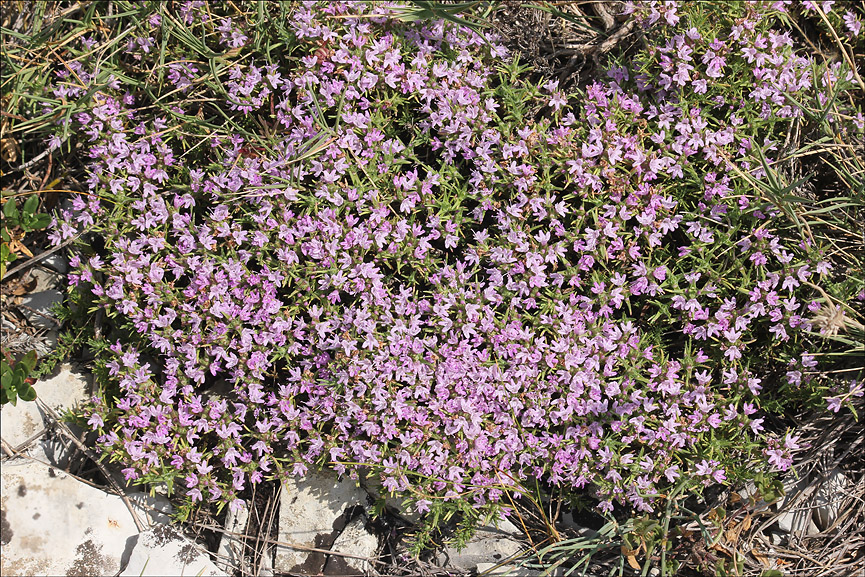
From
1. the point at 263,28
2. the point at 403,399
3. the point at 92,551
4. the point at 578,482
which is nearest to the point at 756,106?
the point at 578,482

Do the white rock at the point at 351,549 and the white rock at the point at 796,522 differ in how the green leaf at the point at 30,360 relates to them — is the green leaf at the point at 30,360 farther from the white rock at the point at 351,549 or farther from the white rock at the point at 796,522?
the white rock at the point at 796,522

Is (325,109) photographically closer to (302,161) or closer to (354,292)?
(302,161)

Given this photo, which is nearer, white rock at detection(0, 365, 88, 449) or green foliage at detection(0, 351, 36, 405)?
green foliage at detection(0, 351, 36, 405)

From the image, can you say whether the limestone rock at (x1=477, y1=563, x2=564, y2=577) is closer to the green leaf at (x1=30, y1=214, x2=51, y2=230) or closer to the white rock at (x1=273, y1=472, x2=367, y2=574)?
the white rock at (x1=273, y1=472, x2=367, y2=574)

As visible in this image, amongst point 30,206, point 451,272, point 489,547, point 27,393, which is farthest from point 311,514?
point 30,206

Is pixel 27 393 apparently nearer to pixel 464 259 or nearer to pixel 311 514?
pixel 311 514

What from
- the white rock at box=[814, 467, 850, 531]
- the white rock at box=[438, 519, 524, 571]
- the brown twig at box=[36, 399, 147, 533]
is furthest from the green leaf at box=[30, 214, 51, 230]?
the white rock at box=[814, 467, 850, 531]
